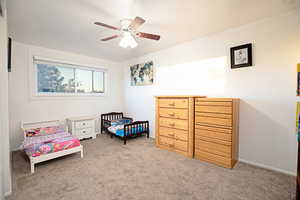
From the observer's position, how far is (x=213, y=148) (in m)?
2.24

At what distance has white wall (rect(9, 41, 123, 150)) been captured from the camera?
2.92 m

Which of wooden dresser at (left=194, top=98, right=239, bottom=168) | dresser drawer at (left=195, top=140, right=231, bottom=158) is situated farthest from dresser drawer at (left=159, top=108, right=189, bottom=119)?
dresser drawer at (left=195, top=140, right=231, bottom=158)

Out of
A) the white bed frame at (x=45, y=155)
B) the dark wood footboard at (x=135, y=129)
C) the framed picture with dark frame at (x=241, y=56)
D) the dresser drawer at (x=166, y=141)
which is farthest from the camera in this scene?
the dark wood footboard at (x=135, y=129)

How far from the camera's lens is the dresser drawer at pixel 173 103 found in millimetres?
2570

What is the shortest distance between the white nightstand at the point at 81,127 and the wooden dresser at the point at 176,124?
6.40 feet

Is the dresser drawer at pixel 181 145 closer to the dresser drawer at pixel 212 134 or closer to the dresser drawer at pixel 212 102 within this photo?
the dresser drawer at pixel 212 134

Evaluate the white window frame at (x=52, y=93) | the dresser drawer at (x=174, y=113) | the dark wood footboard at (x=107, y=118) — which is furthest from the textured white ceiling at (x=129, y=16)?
the dark wood footboard at (x=107, y=118)

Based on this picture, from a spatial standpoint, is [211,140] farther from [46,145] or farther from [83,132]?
[83,132]

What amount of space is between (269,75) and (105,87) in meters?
4.13

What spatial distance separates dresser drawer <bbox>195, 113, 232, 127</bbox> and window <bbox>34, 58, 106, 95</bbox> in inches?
127

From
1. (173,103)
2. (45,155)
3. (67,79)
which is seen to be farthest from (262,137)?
(67,79)

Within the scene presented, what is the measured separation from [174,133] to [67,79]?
3279 mm

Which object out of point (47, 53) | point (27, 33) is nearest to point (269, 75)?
point (27, 33)

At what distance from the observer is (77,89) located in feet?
12.7
